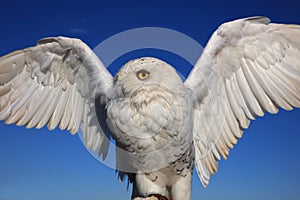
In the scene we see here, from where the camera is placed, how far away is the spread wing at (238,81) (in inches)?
191

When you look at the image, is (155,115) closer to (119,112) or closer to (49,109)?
(119,112)

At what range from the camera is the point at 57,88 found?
5410 millimetres

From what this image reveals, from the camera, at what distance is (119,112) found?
14.3ft

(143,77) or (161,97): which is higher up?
(143,77)

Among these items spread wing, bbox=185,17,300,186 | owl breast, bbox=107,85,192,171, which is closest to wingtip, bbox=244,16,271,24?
spread wing, bbox=185,17,300,186

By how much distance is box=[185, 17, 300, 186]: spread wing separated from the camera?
486 centimetres

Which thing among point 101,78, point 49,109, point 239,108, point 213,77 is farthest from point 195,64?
point 49,109

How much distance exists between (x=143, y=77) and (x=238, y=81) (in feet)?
5.15

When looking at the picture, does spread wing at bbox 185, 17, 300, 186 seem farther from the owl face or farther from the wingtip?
the owl face

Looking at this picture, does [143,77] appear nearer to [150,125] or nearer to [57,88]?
[150,125]

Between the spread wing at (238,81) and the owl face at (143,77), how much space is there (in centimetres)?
58

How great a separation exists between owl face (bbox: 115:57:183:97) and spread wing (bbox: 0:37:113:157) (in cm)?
51

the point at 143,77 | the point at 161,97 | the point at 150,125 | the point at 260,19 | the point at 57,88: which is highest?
the point at 260,19

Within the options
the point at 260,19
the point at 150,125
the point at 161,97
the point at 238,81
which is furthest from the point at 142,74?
A: the point at 260,19
